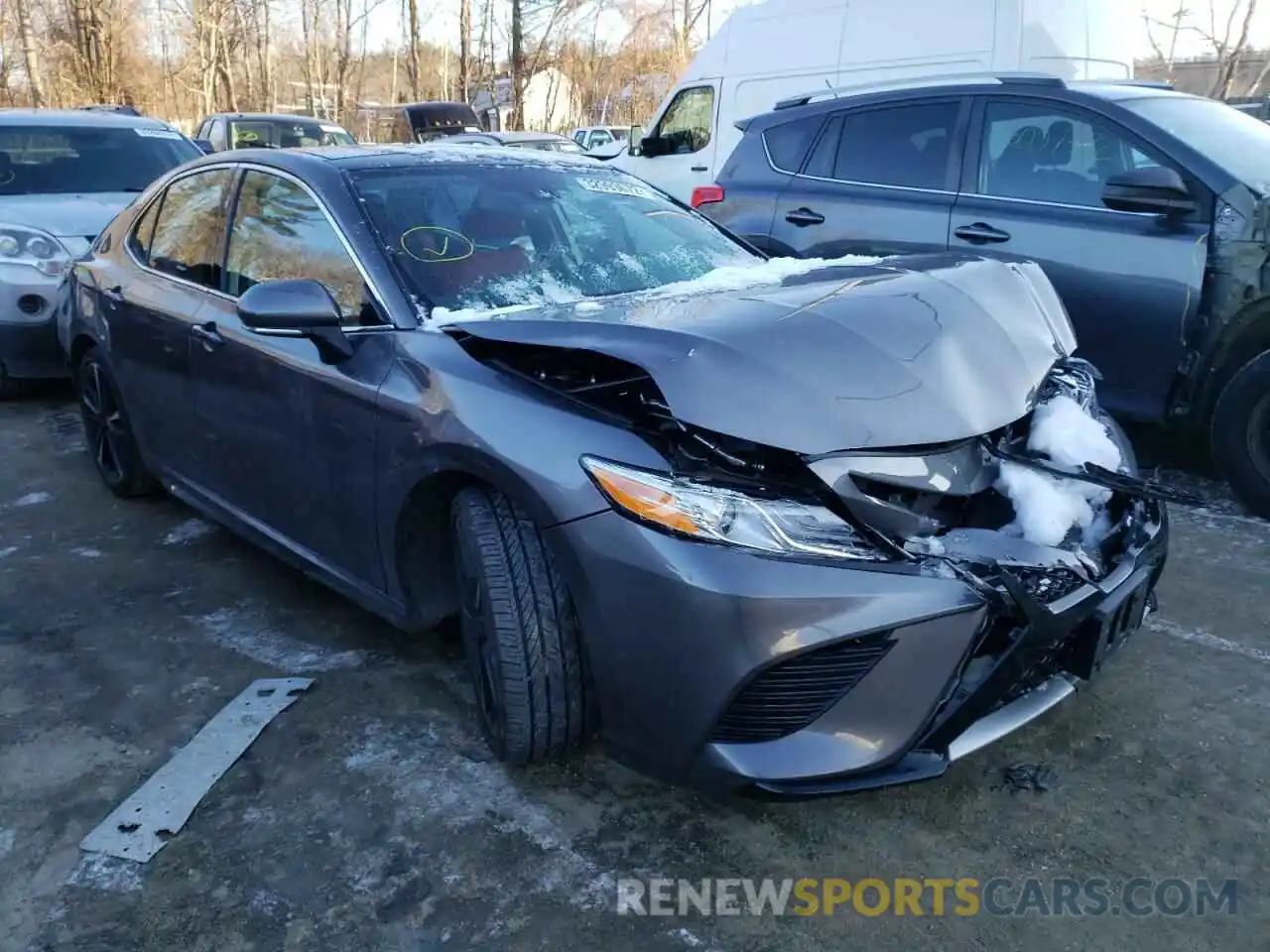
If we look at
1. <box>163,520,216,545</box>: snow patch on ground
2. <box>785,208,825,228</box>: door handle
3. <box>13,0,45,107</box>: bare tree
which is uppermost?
<box>13,0,45,107</box>: bare tree

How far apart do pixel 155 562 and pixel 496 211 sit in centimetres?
199

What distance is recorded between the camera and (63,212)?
21.4 feet

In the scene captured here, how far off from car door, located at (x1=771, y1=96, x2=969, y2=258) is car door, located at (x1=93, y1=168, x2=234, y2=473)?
3.08 metres

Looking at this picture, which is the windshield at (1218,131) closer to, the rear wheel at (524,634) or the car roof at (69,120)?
the rear wheel at (524,634)

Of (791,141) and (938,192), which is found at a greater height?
(791,141)

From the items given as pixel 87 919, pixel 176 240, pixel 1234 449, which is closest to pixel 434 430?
pixel 87 919

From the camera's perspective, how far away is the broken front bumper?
1.97 m

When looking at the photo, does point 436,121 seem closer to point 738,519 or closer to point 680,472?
point 680,472

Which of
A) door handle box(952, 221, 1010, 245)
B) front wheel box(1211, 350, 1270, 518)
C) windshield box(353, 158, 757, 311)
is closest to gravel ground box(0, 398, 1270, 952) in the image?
front wheel box(1211, 350, 1270, 518)

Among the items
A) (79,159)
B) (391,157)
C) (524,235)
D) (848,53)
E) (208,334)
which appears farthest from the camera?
(848,53)

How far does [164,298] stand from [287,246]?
869 mm

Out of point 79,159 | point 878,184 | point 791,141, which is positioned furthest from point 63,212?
point 878,184

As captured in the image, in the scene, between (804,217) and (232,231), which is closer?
(232,231)

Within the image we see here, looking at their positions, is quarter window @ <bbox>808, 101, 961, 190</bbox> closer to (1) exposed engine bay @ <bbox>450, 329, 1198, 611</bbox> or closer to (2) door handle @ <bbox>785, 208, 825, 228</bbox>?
(2) door handle @ <bbox>785, 208, 825, 228</bbox>
